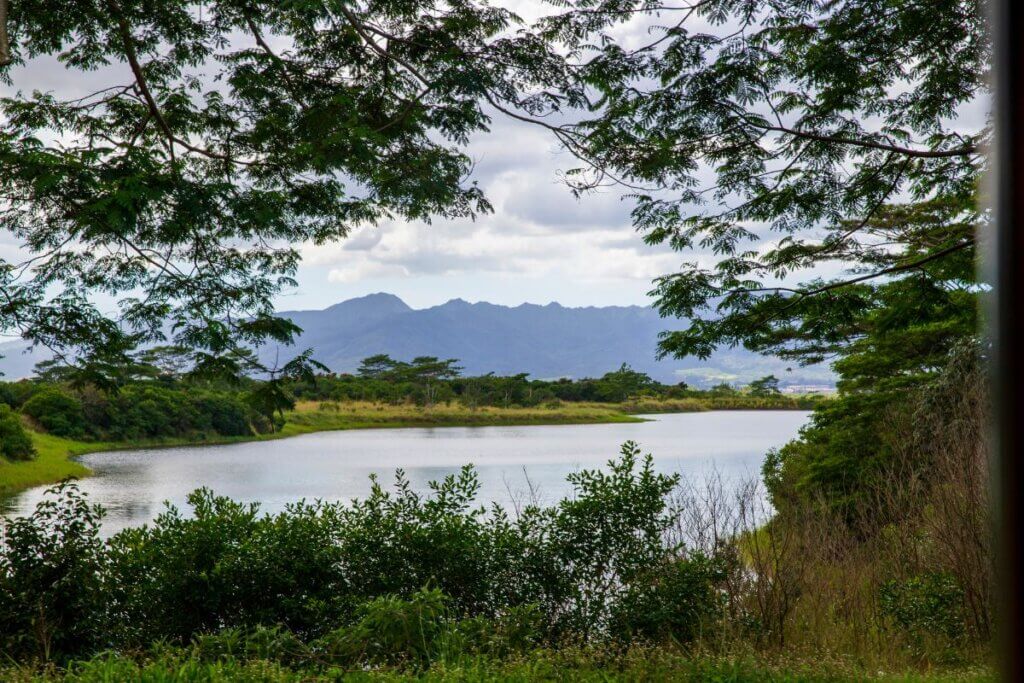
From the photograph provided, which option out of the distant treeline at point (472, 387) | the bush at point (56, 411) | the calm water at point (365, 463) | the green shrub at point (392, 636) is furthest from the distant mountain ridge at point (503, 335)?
the green shrub at point (392, 636)

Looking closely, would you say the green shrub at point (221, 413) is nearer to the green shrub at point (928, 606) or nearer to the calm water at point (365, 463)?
the calm water at point (365, 463)

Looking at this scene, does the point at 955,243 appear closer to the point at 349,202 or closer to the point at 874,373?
the point at 349,202

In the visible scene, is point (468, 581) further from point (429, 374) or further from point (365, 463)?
point (429, 374)

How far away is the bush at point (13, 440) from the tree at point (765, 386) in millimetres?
26410

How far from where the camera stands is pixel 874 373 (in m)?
13.5

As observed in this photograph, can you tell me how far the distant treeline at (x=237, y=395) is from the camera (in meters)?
19.8

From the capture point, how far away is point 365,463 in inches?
704

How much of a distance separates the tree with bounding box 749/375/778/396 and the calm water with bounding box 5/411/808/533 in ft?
11.5

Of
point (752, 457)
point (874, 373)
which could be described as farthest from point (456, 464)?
point (874, 373)

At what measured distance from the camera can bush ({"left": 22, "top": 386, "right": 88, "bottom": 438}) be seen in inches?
805

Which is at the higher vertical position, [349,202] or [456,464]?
[349,202]

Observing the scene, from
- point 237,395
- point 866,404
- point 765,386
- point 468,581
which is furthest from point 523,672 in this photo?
point 765,386

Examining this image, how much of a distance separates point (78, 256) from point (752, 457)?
1638cm

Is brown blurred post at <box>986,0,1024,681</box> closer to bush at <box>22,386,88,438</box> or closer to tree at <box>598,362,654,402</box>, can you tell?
bush at <box>22,386,88,438</box>
